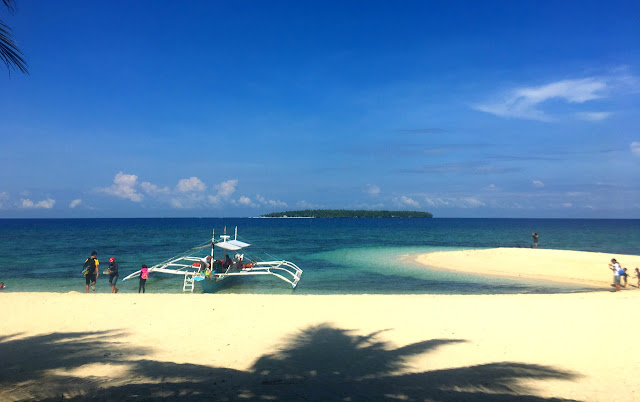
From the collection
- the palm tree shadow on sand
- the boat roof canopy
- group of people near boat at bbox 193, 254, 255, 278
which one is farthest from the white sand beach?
the boat roof canopy

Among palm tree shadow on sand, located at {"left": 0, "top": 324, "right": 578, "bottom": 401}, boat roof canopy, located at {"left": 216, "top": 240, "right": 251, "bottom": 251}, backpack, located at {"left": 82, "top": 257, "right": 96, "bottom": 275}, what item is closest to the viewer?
palm tree shadow on sand, located at {"left": 0, "top": 324, "right": 578, "bottom": 401}

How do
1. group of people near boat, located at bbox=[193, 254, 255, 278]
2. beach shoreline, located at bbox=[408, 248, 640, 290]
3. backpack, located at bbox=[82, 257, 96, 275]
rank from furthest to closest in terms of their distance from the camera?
beach shoreline, located at bbox=[408, 248, 640, 290] < group of people near boat, located at bbox=[193, 254, 255, 278] < backpack, located at bbox=[82, 257, 96, 275]

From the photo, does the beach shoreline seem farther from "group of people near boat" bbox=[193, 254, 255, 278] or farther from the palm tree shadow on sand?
the palm tree shadow on sand

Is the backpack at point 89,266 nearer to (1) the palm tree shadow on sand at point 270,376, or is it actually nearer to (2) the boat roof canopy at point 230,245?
(2) the boat roof canopy at point 230,245

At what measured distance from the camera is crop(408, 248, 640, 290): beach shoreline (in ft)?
81.7

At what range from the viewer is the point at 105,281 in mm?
23016

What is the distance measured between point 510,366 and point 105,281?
21617 mm

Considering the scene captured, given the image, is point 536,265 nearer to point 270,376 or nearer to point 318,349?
point 318,349

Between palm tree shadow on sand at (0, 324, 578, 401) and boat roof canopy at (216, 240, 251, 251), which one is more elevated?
boat roof canopy at (216, 240, 251, 251)

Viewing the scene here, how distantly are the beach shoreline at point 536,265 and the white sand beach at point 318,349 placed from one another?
1051 cm

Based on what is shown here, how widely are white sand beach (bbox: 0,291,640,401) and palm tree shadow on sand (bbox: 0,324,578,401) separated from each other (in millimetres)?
35

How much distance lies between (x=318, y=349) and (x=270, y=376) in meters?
2.12

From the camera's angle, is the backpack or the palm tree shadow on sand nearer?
the palm tree shadow on sand

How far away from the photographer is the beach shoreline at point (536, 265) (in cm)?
2489
